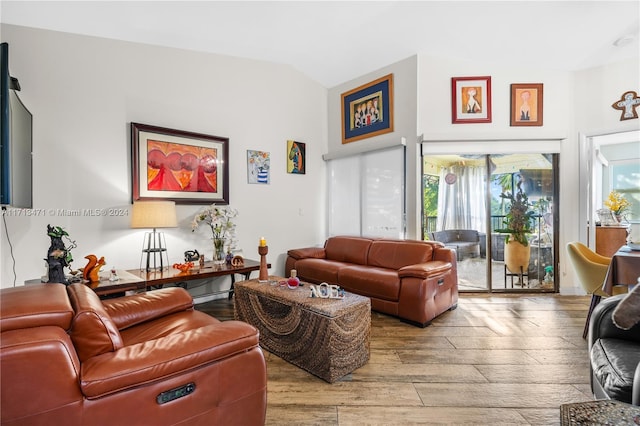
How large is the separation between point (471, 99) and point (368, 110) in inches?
55.3

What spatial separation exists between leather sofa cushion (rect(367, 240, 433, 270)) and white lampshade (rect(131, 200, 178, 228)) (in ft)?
8.12

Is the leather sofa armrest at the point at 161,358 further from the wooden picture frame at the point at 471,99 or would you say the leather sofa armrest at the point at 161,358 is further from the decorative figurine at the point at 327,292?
the wooden picture frame at the point at 471,99

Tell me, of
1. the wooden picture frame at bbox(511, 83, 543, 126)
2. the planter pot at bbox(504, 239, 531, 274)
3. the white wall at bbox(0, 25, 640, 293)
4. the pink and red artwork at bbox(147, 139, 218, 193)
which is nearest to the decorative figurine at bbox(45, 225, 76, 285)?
the white wall at bbox(0, 25, 640, 293)

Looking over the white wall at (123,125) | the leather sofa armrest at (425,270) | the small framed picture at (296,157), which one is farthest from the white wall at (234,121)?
the leather sofa armrest at (425,270)

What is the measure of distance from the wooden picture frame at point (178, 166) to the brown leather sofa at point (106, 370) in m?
2.19

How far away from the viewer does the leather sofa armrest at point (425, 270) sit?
9.77 ft

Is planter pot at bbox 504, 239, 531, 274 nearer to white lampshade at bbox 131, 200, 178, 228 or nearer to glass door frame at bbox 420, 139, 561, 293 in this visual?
glass door frame at bbox 420, 139, 561, 293

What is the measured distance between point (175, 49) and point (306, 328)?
3.47 metres

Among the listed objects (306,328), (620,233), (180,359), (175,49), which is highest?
(175,49)

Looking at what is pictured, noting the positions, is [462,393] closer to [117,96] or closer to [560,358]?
[560,358]

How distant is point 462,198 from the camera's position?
4.25 meters

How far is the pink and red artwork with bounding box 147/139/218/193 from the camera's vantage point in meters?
3.36

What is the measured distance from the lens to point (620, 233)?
3.94 metres

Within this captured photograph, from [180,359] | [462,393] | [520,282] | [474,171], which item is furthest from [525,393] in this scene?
[474,171]
